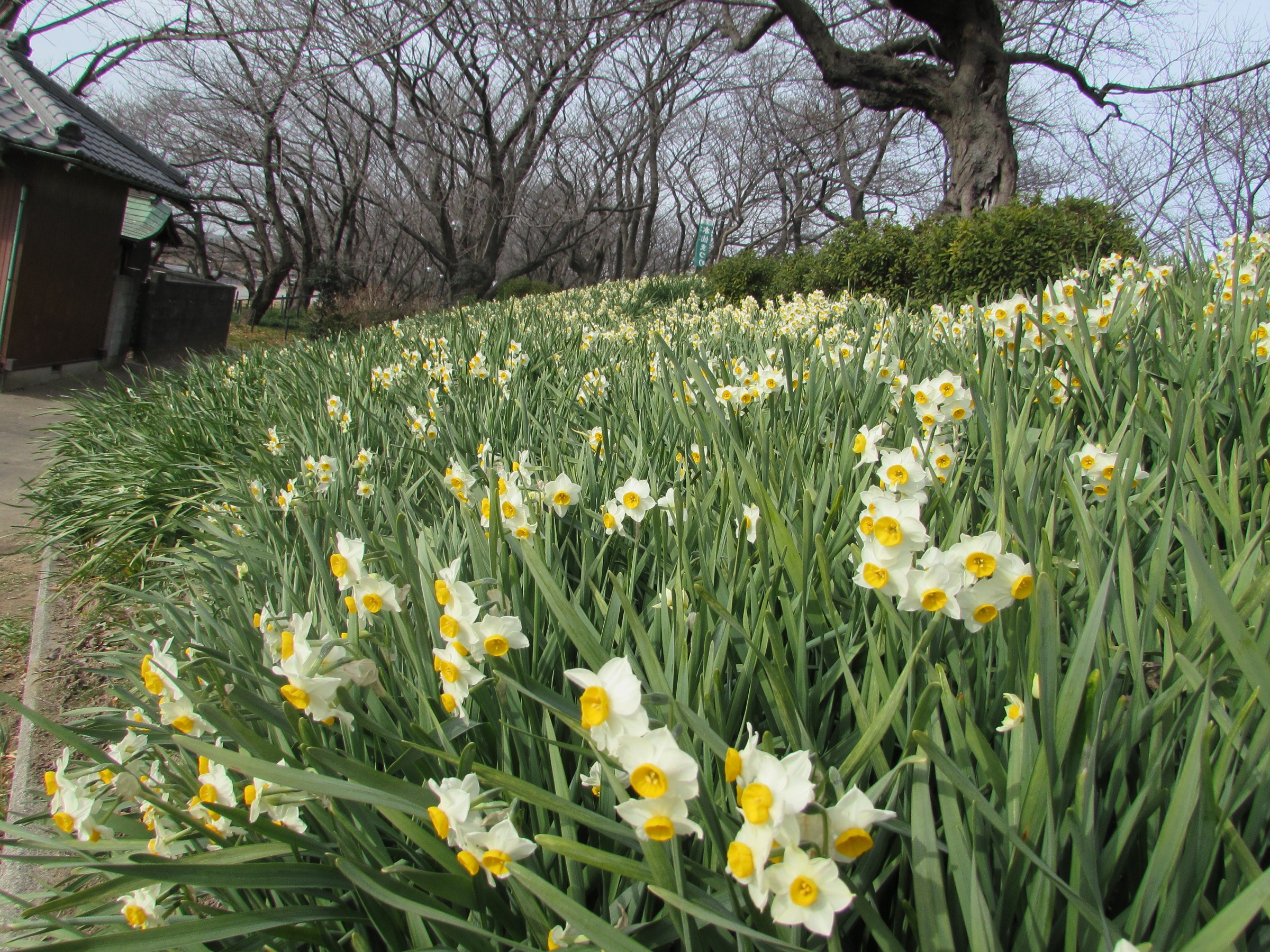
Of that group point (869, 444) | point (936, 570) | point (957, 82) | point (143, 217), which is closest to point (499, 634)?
point (936, 570)

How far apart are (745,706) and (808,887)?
47 cm

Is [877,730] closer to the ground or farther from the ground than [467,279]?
closer to the ground

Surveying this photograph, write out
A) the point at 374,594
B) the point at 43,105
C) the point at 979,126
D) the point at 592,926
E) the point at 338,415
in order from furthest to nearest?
the point at 979,126
the point at 43,105
the point at 338,415
the point at 374,594
the point at 592,926

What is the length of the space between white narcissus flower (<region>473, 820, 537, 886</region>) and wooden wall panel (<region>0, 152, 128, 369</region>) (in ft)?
33.5

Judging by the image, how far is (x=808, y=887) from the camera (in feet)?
2.10

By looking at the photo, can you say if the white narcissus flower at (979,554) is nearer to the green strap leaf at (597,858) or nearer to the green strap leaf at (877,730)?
the green strap leaf at (877,730)

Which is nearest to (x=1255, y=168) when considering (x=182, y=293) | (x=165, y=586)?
Result: (x=182, y=293)

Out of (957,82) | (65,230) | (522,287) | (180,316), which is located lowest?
(180,316)

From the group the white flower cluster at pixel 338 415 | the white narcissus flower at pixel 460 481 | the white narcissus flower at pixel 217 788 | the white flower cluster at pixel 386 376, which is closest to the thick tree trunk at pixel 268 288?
the white flower cluster at pixel 386 376

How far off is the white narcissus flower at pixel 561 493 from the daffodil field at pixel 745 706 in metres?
0.01

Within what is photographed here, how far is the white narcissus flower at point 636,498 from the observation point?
1.48 meters

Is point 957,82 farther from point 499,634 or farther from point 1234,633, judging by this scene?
point 499,634

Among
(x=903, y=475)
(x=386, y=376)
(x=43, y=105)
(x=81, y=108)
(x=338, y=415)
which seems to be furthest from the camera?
(x=81, y=108)

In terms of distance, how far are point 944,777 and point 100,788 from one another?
114 cm
